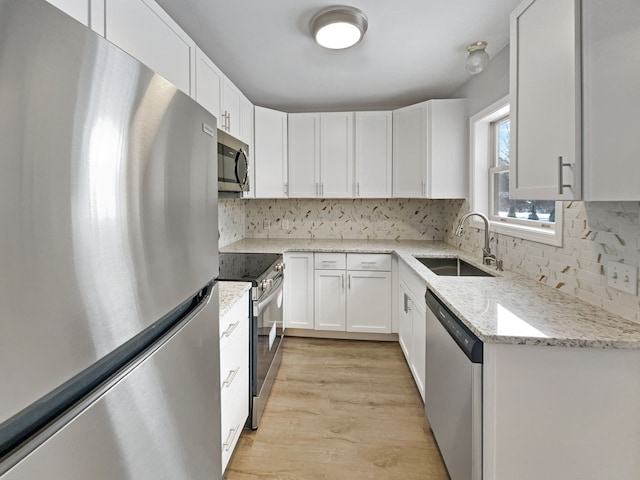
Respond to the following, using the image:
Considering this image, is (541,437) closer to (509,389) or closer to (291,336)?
(509,389)

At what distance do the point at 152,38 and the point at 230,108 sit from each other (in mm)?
1127

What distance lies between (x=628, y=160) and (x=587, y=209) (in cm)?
53

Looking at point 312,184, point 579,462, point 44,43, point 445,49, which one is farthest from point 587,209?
point 312,184

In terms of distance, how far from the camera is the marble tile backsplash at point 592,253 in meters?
1.26

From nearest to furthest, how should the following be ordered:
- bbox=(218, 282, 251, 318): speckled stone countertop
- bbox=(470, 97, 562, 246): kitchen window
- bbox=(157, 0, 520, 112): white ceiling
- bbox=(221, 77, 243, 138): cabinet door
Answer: bbox=(218, 282, 251, 318): speckled stone countertop
bbox=(157, 0, 520, 112): white ceiling
bbox=(470, 97, 562, 246): kitchen window
bbox=(221, 77, 243, 138): cabinet door

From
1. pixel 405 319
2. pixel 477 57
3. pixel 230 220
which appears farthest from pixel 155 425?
pixel 230 220

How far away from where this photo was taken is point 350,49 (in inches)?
89.5

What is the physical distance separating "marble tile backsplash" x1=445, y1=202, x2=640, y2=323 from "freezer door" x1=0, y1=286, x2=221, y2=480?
150 centimetres

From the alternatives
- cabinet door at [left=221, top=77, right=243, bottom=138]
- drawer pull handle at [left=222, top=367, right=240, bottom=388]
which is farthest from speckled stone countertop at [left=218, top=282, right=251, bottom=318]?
cabinet door at [left=221, top=77, right=243, bottom=138]

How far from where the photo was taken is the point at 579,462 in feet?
3.71

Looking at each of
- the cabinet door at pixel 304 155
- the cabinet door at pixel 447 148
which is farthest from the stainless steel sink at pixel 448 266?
the cabinet door at pixel 304 155

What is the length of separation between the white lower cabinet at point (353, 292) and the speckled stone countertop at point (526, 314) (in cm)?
87

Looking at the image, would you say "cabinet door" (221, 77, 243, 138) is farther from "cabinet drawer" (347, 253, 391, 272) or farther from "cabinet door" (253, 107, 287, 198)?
"cabinet drawer" (347, 253, 391, 272)

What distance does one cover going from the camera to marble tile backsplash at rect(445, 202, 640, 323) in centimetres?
126
